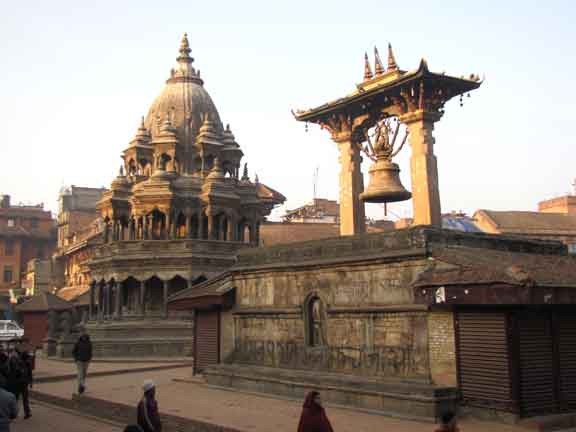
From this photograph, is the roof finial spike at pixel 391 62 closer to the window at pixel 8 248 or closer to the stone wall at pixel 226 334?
the stone wall at pixel 226 334

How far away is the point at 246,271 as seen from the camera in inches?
752

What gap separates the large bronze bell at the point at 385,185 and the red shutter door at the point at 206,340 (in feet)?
21.5

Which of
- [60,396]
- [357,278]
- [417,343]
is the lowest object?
[60,396]

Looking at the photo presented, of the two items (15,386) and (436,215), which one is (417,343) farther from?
(15,386)

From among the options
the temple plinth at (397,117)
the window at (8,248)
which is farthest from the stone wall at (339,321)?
the window at (8,248)

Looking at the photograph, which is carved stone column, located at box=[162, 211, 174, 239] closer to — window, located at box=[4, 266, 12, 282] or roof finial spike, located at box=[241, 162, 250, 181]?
roof finial spike, located at box=[241, 162, 250, 181]

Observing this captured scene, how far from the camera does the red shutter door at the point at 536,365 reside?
12.2m

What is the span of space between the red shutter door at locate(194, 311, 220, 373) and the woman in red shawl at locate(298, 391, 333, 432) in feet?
36.4

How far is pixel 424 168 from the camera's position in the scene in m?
18.8

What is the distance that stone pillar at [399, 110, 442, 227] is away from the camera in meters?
18.7

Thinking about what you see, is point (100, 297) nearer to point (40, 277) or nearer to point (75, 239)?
point (75, 239)

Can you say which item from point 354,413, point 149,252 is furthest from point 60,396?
point 149,252

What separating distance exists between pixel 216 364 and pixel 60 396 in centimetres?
457

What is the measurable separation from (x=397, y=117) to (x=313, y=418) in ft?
39.9
